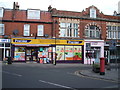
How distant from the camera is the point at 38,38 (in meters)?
27.7

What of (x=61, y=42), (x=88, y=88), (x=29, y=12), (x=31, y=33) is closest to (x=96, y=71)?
(x=88, y=88)

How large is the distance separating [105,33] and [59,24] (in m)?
8.44

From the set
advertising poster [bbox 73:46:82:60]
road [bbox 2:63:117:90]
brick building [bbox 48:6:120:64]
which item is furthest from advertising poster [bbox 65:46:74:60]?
road [bbox 2:63:117:90]

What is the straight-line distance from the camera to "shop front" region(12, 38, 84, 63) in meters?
27.2

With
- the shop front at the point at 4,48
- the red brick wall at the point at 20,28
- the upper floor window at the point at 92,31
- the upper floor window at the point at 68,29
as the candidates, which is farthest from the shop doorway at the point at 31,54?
the upper floor window at the point at 92,31

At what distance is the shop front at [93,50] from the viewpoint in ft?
96.8

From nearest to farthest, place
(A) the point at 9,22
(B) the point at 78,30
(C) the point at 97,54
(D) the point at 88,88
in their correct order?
1. (D) the point at 88,88
2. (A) the point at 9,22
3. (B) the point at 78,30
4. (C) the point at 97,54

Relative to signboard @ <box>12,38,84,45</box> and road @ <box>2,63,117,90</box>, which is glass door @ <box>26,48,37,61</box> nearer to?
signboard @ <box>12,38,84,45</box>

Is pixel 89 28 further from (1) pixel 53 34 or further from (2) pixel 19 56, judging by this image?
(2) pixel 19 56

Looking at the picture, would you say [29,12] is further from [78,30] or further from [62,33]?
[78,30]

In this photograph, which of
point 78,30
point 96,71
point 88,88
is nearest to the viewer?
→ point 88,88

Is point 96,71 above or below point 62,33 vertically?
below

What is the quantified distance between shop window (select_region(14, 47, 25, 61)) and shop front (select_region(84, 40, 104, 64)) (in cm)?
998

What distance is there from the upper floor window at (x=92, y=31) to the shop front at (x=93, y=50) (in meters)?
1.20
